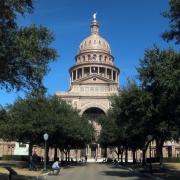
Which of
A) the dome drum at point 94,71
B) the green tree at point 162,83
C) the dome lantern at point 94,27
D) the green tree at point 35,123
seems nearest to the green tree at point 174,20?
the green tree at point 162,83

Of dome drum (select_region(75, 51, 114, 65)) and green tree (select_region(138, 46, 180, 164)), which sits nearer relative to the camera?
green tree (select_region(138, 46, 180, 164))

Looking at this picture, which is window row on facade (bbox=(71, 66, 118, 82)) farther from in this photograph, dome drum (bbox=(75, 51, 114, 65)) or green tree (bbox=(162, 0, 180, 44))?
green tree (bbox=(162, 0, 180, 44))

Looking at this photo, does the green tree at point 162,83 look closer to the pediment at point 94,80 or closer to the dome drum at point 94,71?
the pediment at point 94,80

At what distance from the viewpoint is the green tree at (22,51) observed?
20.6 metres

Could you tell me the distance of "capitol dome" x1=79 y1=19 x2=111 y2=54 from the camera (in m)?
167

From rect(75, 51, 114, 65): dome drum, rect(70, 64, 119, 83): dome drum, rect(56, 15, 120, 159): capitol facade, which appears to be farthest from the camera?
rect(75, 51, 114, 65): dome drum

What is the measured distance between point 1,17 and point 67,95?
121m

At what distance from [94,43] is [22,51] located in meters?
148

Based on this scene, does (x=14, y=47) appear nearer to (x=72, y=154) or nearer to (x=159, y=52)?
(x=159, y=52)

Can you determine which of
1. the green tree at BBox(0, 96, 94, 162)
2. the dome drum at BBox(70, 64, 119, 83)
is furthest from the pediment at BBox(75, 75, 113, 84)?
the green tree at BBox(0, 96, 94, 162)

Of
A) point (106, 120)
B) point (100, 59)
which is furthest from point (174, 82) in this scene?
point (100, 59)

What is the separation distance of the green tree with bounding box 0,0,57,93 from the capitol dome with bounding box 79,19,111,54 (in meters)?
142

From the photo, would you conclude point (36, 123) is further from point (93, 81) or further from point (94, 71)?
→ point (94, 71)

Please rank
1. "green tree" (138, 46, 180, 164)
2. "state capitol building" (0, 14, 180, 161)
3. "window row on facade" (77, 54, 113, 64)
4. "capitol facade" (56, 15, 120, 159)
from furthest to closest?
"window row on facade" (77, 54, 113, 64)
"capitol facade" (56, 15, 120, 159)
"state capitol building" (0, 14, 180, 161)
"green tree" (138, 46, 180, 164)
